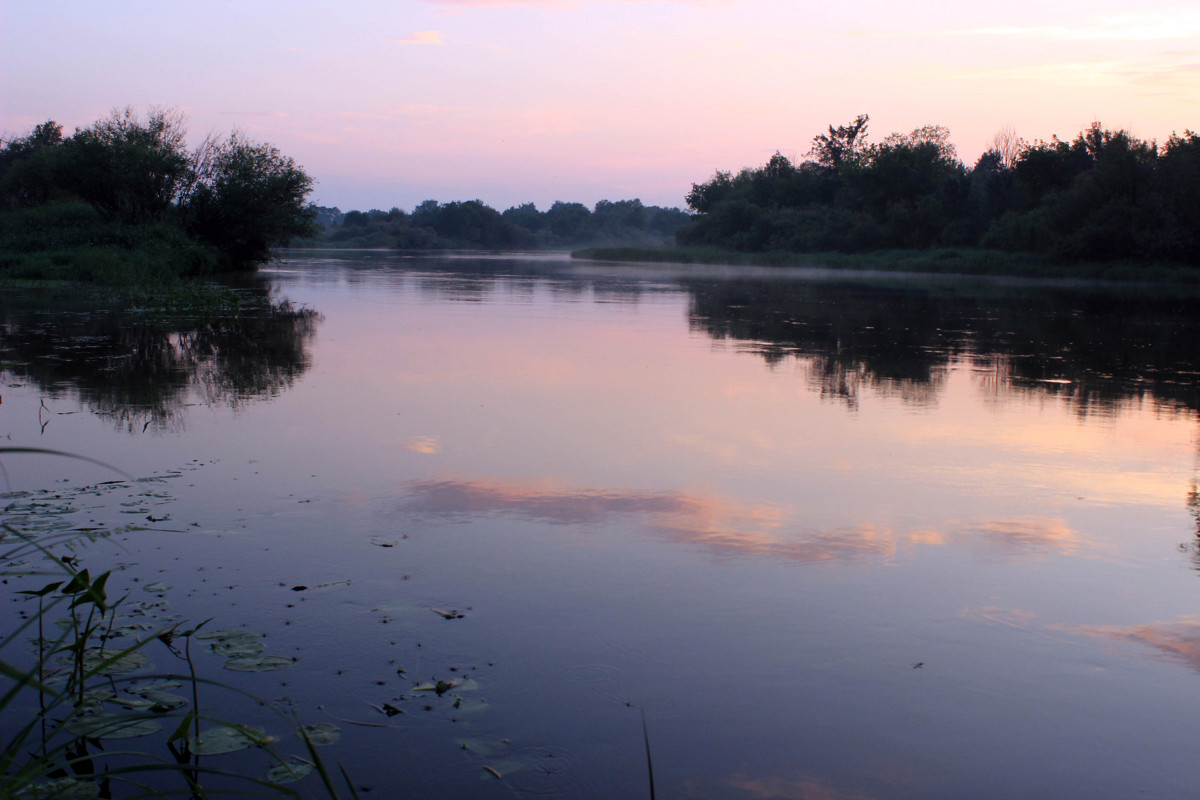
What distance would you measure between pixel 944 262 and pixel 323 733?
5734 cm

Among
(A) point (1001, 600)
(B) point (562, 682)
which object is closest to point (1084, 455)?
(A) point (1001, 600)

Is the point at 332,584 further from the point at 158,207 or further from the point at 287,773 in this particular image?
the point at 158,207

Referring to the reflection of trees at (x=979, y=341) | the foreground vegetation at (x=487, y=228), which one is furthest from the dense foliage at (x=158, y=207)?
the foreground vegetation at (x=487, y=228)

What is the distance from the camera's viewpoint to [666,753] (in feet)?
10.7

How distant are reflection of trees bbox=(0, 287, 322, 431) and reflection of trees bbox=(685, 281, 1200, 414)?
672cm

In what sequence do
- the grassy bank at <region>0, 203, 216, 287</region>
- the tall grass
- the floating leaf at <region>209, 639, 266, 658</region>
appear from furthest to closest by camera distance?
the grassy bank at <region>0, 203, 216, 287</region>, the floating leaf at <region>209, 639, 266, 658</region>, the tall grass

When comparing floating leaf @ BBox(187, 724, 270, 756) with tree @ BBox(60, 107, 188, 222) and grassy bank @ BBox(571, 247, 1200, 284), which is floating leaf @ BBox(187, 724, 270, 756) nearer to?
tree @ BBox(60, 107, 188, 222)

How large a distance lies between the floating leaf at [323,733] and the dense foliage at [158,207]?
3025 cm

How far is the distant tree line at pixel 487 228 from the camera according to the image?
130 meters

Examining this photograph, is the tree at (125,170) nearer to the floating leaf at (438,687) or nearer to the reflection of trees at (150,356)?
the reflection of trees at (150,356)

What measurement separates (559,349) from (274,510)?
9.02 m

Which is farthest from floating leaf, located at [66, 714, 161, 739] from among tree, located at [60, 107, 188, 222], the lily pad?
tree, located at [60, 107, 188, 222]

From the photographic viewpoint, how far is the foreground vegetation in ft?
423

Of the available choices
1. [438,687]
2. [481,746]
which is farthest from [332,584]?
[481,746]
